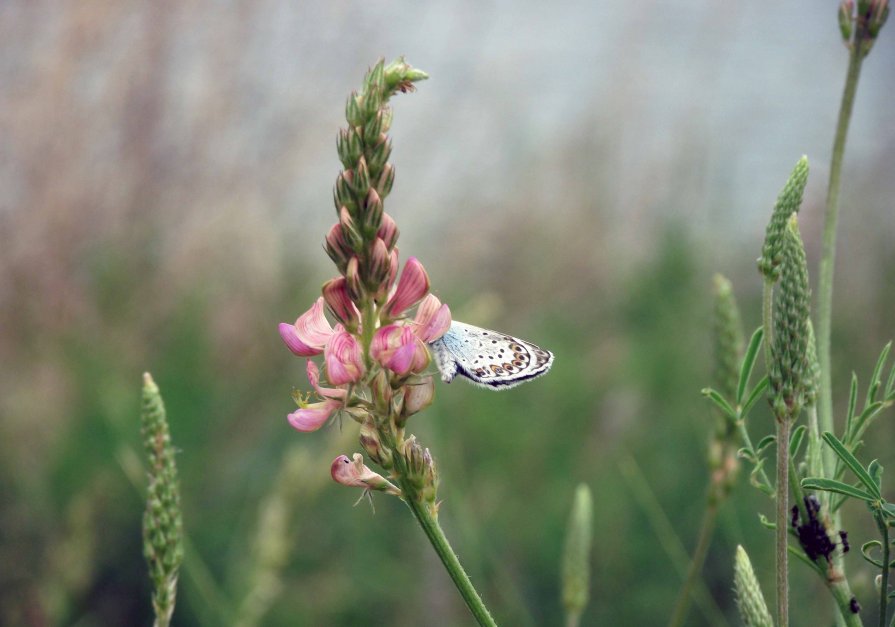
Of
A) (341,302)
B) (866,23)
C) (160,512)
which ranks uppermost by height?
(866,23)

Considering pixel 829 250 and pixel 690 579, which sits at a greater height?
pixel 829 250

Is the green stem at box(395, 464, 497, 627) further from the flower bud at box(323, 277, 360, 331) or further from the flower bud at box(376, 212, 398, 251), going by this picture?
the flower bud at box(376, 212, 398, 251)

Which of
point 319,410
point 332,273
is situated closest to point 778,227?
point 319,410

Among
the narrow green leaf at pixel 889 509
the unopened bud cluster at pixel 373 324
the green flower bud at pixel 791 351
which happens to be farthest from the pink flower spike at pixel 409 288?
the narrow green leaf at pixel 889 509

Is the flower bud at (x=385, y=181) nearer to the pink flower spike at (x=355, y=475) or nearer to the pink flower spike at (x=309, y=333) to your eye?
the pink flower spike at (x=309, y=333)

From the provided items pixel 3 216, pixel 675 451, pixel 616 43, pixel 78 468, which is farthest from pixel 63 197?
pixel 616 43

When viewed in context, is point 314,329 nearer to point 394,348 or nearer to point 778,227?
point 394,348

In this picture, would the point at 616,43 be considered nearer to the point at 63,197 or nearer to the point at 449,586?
the point at 63,197
